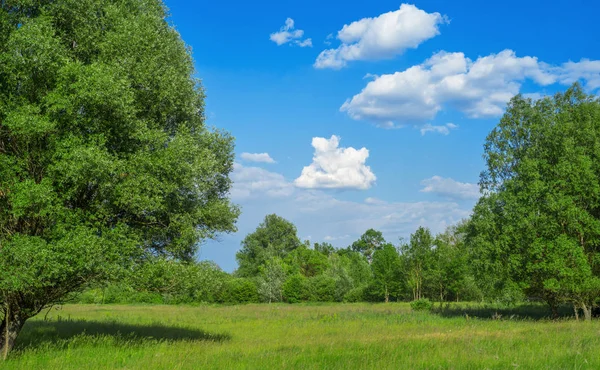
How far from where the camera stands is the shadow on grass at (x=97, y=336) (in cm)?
1941

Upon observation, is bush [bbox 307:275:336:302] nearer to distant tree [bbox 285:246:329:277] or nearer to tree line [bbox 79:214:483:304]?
tree line [bbox 79:214:483:304]

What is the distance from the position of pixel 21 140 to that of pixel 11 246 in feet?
15.0

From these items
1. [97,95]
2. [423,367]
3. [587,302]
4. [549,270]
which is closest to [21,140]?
[97,95]

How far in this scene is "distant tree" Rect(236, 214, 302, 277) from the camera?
11794cm

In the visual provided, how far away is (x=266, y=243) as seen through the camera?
126 meters

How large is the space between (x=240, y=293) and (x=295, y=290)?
1016 centimetres

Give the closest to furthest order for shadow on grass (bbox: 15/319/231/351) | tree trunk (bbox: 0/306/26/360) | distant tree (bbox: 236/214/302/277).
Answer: tree trunk (bbox: 0/306/26/360) → shadow on grass (bbox: 15/319/231/351) → distant tree (bbox: 236/214/302/277)

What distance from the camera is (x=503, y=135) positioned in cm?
3866

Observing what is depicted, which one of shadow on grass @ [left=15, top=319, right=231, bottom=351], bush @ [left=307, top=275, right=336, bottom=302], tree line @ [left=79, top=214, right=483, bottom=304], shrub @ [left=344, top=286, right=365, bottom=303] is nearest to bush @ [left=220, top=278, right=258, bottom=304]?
tree line @ [left=79, top=214, right=483, bottom=304]

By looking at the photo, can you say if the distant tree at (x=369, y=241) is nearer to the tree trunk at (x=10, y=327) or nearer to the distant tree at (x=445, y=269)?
the distant tree at (x=445, y=269)

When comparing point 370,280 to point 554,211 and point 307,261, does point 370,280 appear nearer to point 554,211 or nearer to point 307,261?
point 307,261

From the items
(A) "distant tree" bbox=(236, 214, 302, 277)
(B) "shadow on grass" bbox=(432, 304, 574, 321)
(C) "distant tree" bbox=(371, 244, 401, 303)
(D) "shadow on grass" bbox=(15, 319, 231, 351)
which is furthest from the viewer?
(A) "distant tree" bbox=(236, 214, 302, 277)

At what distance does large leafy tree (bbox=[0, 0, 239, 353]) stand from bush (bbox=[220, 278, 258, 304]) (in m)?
63.2

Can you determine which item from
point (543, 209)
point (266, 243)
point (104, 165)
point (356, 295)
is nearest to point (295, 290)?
point (356, 295)
